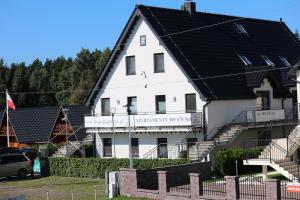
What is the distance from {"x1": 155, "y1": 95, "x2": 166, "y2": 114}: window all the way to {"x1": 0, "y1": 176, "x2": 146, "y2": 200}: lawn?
270 inches

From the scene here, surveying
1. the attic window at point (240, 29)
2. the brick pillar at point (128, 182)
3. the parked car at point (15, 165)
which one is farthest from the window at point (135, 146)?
the brick pillar at point (128, 182)

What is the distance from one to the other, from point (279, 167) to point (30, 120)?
105 feet

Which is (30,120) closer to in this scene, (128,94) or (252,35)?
(128,94)

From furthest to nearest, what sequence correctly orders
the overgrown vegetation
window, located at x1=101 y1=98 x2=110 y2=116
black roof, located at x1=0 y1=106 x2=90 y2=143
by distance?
the overgrown vegetation, black roof, located at x1=0 y1=106 x2=90 y2=143, window, located at x1=101 y1=98 x2=110 y2=116

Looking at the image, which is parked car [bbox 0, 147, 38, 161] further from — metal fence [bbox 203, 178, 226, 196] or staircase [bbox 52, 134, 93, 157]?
metal fence [bbox 203, 178, 226, 196]

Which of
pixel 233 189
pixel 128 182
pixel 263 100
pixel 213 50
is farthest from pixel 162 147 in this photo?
pixel 233 189

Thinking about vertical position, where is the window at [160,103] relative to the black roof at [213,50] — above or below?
below

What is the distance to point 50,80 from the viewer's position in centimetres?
10262

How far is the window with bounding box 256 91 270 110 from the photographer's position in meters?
42.1

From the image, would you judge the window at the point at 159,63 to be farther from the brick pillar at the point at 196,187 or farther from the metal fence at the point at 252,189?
the brick pillar at the point at 196,187

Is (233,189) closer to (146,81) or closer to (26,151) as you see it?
(146,81)

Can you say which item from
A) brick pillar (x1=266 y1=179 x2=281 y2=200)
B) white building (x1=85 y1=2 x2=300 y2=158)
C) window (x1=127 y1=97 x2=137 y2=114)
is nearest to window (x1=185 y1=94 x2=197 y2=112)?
white building (x1=85 y1=2 x2=300 y2=158)

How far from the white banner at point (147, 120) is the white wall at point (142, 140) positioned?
129cm

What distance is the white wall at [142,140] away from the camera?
3978 cm
